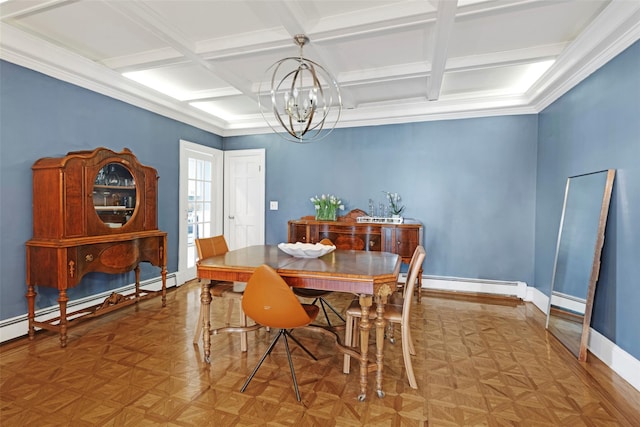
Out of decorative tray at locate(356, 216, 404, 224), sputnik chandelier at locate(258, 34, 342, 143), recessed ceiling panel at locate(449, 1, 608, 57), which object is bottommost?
decorative tray at locate(356, 216, 404, 224)

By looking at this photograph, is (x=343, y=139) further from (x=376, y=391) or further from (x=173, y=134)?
(x=376, y=391)

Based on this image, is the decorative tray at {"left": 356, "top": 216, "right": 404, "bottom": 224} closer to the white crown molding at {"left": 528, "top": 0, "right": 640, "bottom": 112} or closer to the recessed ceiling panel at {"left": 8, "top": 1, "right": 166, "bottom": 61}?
the white crown molding at {"left": 528, "top": 0, "right": 640, "bottom": 112}

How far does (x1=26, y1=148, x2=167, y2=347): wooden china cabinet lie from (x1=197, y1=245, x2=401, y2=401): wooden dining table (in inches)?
50.1

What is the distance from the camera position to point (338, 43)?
2762 mm

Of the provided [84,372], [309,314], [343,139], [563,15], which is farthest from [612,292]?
[84,372]

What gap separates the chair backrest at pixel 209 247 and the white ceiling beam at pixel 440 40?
8.19 ft

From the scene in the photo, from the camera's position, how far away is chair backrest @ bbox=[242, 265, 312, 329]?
1.87 metres

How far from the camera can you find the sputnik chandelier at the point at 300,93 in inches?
91.3

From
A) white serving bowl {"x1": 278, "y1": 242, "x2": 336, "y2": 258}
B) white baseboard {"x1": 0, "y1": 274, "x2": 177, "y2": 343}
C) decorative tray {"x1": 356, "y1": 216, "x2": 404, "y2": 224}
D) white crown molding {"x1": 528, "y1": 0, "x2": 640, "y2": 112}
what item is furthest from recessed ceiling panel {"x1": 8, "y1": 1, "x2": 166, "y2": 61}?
white crown molding {"x1": 528, "y1": 0, "x2": 640, "y2": 112}

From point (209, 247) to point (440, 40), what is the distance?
8.41ft

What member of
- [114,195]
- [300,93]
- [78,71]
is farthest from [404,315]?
[78,71]

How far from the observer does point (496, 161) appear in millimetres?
4227

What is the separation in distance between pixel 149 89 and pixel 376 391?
392cm

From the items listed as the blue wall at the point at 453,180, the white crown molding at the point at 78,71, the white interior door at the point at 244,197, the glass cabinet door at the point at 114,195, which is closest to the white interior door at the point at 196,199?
the white interior door at the point at 244,197
